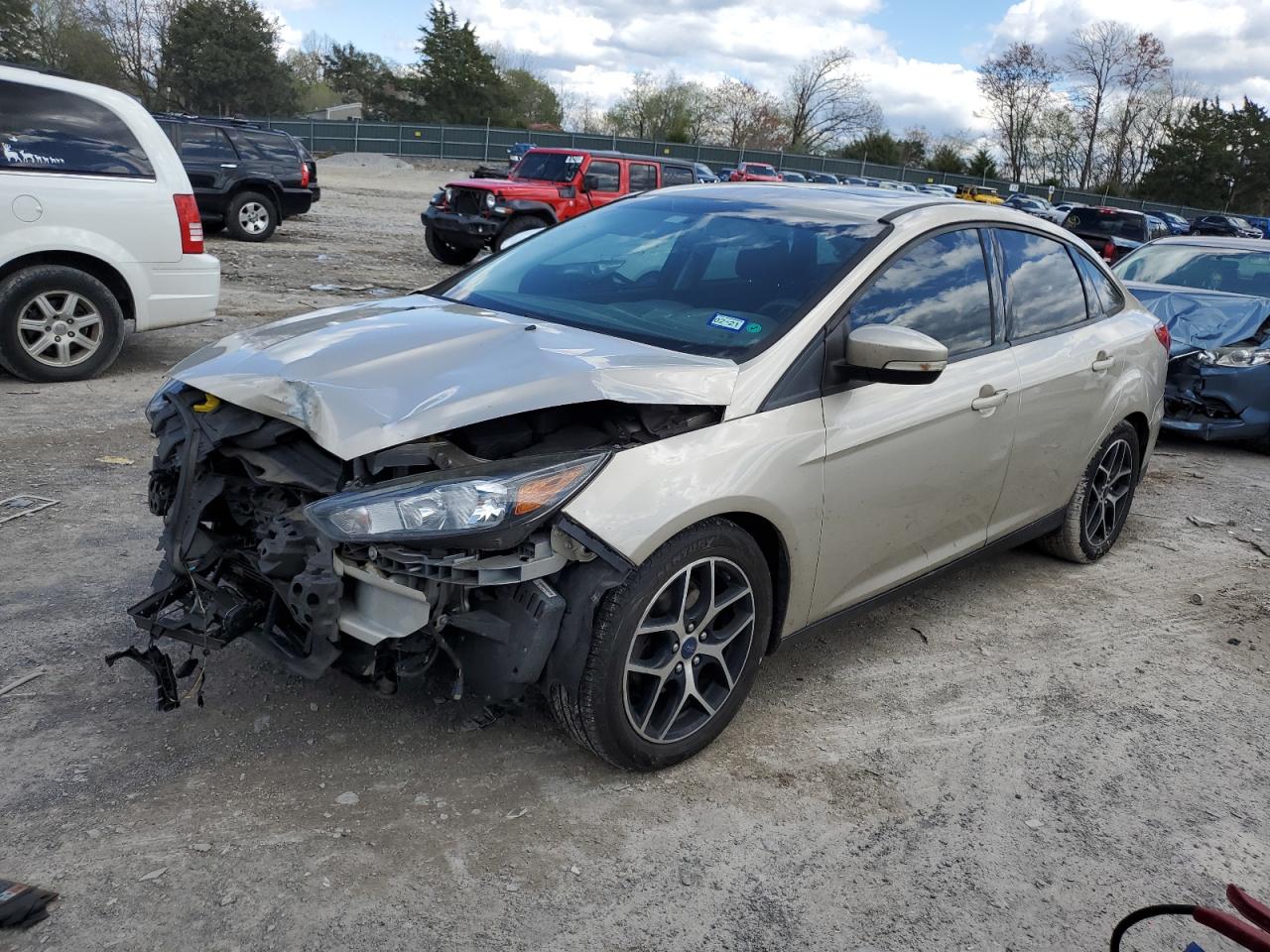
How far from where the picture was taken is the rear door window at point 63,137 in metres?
6.92

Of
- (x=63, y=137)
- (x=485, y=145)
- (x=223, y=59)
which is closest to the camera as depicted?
(x=63, y=137)

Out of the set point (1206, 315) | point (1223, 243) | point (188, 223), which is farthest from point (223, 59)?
point (1206, 315)

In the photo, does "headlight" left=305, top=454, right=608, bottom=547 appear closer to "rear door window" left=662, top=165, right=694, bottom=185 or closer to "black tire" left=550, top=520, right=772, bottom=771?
"black tire" left=550, top=520, right=772, bottom=771

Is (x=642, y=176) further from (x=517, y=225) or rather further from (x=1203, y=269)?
(x=1203, y=269)

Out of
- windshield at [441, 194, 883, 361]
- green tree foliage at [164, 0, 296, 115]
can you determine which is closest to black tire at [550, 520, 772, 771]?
windshield at [441, 194, 883, 361]

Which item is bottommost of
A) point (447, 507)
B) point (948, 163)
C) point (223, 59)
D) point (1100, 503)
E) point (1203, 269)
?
point (1100, 503)

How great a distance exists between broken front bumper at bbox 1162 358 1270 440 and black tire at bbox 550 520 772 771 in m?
5.86

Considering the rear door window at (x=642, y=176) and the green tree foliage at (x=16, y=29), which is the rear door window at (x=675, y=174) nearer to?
the rear door window at (x=642, y=176)

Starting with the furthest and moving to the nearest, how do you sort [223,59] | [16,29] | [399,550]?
[223,59]
[16,29]
[399,550]

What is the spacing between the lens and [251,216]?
53.6ft

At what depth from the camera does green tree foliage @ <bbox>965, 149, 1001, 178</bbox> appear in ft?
214

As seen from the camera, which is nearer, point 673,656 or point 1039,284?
point 673,656

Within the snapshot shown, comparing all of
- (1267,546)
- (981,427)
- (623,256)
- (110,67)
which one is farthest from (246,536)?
(110,67)

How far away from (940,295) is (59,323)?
609cm
